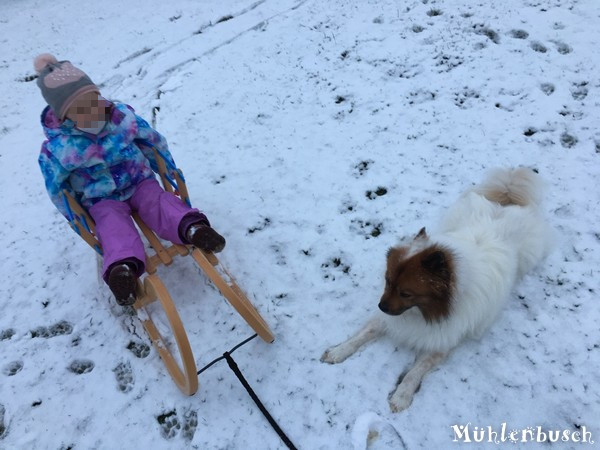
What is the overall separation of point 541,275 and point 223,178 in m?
3.00

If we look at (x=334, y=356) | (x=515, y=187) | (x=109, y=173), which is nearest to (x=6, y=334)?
(x=109, y=173)

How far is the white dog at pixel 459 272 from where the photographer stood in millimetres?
2336

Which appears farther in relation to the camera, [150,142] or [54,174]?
[150,142]

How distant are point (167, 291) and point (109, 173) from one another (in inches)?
39.8

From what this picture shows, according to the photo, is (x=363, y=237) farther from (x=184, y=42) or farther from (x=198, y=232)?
(x=184, y=42)

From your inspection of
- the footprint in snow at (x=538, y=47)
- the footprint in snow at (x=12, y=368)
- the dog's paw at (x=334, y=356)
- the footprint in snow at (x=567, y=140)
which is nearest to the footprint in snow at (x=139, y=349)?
the footprint in snow at (x=12, y=368)

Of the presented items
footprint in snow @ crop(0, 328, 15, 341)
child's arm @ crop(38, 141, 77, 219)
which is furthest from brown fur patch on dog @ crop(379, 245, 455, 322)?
footprint in snow @ crop(0, 328, 15, 341)

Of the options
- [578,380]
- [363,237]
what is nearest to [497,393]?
[578,380]

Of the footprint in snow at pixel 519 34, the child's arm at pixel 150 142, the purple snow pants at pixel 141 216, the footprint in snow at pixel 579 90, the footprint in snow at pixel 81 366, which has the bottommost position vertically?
the footprint in snow at pixel 579 90

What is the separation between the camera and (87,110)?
2.77 m

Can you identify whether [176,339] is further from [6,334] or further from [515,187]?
[515,187]

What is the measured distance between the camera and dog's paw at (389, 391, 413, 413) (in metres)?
2.54

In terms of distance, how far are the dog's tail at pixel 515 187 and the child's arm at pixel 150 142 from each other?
8.16 feet

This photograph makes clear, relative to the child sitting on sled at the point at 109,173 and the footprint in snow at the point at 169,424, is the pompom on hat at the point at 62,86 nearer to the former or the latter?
the child sitting on sled at the point at 109,173
